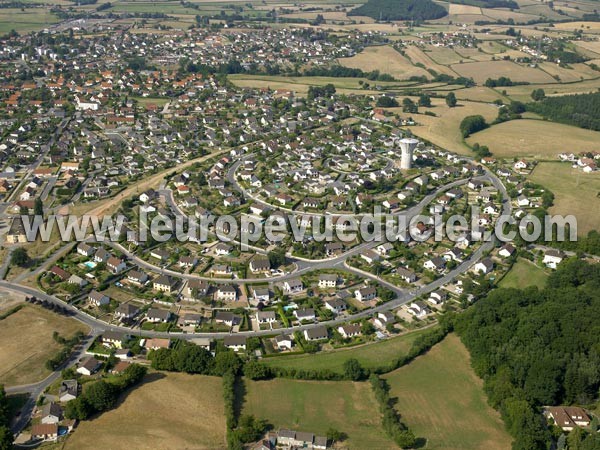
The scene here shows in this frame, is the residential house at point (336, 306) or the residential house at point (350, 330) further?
the residential house at point (336, 306)

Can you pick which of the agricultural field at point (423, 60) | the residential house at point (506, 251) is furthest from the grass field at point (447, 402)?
the agricultural field at point (423, 60)

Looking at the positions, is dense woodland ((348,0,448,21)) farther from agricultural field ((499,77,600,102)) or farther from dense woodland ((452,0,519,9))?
agricultural field ((499,77,600,102))

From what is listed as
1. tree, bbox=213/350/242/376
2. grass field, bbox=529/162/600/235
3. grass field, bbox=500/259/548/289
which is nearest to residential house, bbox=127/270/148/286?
tree, bbox=213/350/242/376

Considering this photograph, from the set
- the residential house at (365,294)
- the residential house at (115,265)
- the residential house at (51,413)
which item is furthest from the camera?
the residential house at (115,265)

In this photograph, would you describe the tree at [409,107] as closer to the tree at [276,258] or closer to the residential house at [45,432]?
the tree at [276,258]

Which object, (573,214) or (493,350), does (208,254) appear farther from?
(573,214)
